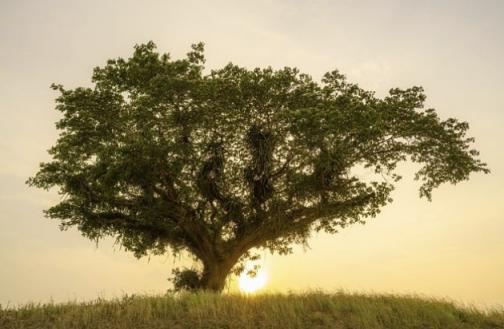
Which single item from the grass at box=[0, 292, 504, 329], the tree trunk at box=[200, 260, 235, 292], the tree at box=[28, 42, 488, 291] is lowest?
the grass at box=[0, 292, 504, 329]

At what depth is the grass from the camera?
18922mm

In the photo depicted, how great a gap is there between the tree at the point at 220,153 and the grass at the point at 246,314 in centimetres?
626

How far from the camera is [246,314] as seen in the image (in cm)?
1978

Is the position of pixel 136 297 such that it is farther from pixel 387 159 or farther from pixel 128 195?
pixel 387 159

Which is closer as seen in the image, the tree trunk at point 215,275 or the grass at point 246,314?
the grass at point 246,314

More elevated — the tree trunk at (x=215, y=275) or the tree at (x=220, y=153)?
the tree at (x=220, y=153)

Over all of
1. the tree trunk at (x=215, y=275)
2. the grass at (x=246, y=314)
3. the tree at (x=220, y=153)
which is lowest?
the grass at (x=246, y=314)

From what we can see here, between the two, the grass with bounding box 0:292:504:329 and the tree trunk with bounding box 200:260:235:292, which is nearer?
the grass with bounding box 0:292:504:329

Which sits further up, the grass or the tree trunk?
the tree trunk

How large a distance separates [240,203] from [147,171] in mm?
4965

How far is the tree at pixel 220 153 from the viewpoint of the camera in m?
25.4

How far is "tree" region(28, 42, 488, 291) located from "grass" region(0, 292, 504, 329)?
6.26m

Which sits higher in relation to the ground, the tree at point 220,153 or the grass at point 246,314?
the tree at point 220,153

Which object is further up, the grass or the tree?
the tree
